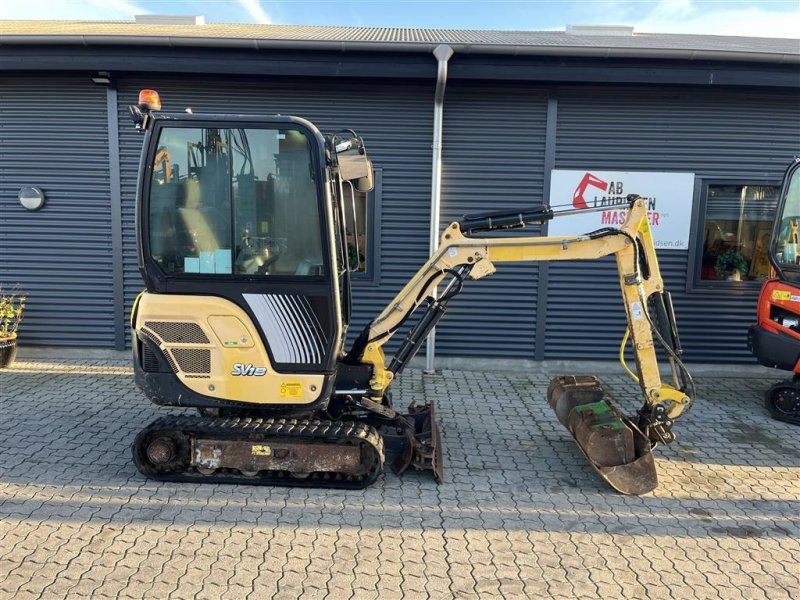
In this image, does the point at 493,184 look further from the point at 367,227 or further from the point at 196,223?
the point at 196,223

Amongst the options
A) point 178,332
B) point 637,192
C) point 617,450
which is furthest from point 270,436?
point 637,192

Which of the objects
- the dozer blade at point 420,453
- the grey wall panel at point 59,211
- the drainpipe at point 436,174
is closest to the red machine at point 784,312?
the drainpipe at point 436,174

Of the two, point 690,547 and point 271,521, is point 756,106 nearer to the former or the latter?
point 690,547

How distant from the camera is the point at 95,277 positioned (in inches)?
288

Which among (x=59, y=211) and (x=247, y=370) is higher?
(x=59, y=211)

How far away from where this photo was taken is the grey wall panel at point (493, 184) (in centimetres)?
698

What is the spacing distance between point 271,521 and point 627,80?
616cm

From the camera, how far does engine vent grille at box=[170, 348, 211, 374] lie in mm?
3775

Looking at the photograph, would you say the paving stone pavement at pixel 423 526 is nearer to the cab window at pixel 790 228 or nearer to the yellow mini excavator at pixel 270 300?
the yellow mini excavator at pixel 270 300

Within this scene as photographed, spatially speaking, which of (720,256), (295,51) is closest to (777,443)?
(720,256)

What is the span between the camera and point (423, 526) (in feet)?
11.4

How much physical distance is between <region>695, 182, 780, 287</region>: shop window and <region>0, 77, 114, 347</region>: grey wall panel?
7866mm

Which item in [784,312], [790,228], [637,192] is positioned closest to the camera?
[784,312]

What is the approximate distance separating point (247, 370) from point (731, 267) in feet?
21.4
